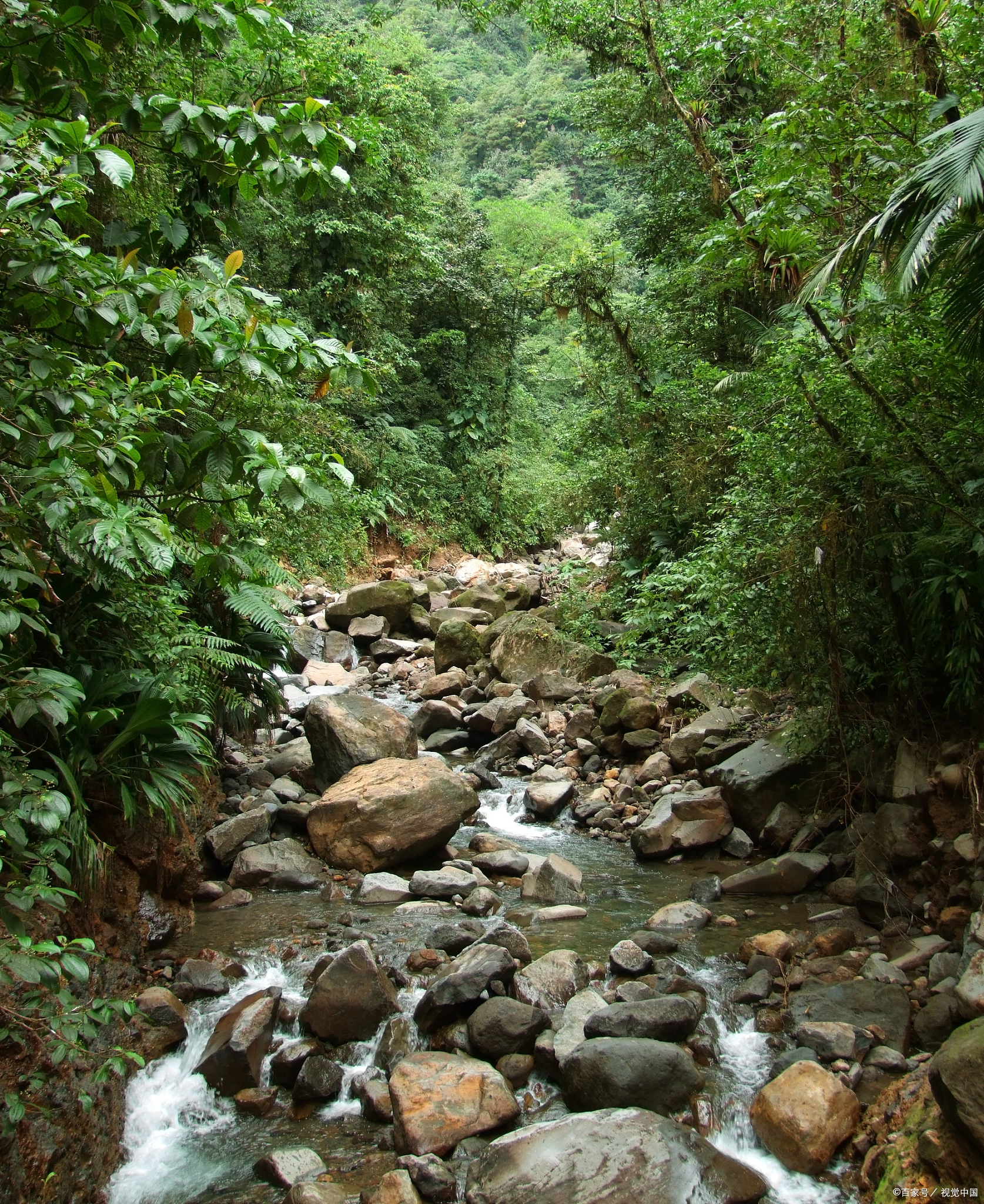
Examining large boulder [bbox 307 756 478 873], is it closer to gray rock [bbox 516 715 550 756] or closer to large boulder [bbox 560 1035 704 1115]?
gray rock [bbox 516 715 550 756]

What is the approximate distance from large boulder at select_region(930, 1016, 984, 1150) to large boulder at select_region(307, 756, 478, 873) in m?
4.34

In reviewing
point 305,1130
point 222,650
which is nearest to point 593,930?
point 305,1130

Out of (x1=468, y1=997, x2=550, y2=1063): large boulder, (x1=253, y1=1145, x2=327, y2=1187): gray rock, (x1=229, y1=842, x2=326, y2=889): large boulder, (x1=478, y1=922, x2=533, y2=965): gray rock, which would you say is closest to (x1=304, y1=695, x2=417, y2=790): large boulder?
(x1=229, y1=842, x2=326, y2=889): large boulder

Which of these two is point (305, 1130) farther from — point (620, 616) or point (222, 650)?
point (620, 616)

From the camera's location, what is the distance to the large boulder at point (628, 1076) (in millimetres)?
3709

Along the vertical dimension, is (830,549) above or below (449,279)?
below

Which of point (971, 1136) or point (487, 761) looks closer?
point (971, 1136)

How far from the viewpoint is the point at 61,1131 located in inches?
128

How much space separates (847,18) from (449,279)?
49.9 ft

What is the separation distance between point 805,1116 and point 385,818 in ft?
12.9

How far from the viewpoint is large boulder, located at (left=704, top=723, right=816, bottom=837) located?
6.72 meters

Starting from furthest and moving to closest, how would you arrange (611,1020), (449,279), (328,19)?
(449,279) < (328,19) < (611,1020)

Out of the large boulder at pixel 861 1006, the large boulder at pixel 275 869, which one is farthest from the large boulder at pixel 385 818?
the large boulder at pixel 861 1006

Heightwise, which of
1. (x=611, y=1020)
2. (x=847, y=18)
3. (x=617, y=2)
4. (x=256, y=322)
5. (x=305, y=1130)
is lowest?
(x=611, y=1020)
